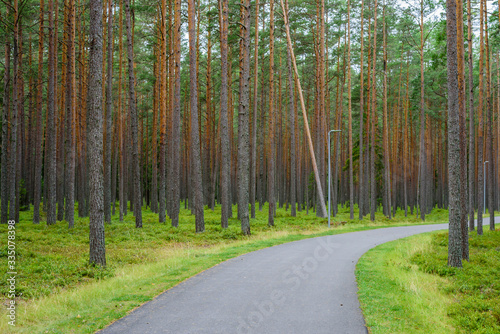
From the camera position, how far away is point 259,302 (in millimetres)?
7137

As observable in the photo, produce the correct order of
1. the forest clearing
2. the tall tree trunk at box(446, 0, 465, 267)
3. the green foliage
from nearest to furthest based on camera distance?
1. the green foliage
2. the forest clearing
3. the tall tree trunk at box(446, 0, 465, 267)

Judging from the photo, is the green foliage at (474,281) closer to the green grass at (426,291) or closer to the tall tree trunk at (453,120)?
the green grass at (426,291)

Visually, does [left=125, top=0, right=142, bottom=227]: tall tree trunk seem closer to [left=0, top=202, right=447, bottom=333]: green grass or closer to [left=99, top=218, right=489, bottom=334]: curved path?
[left=0, top=202, right=447, bottom=333]: green grass

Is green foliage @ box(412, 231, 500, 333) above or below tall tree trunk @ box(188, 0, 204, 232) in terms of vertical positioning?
below

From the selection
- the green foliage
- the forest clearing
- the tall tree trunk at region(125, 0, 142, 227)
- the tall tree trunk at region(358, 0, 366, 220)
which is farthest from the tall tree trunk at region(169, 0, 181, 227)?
the tall tree trunk at region(358, 0, 366, 220)

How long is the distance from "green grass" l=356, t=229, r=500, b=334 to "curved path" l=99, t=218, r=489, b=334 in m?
0.45

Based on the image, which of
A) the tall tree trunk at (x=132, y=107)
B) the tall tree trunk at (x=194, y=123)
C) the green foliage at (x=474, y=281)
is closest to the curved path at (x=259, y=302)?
the green foliage at (x=474, y=281)

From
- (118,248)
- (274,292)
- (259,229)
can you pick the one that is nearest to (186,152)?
(259,229)

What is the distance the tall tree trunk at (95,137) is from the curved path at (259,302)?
141 inches

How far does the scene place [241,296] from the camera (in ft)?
24.7

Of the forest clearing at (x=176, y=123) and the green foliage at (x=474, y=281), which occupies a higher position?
the forest clearing at (x=176, y=123)

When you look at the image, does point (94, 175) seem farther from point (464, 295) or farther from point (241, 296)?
point (464, 295)

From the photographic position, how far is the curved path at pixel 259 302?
5.80m

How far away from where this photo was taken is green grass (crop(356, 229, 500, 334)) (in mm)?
6512
